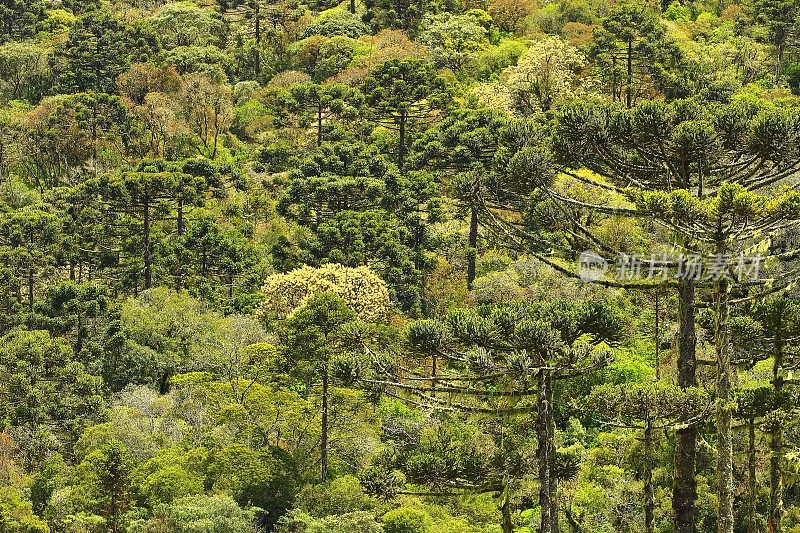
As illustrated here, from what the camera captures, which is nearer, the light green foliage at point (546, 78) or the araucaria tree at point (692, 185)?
the araucaria tree at point (692, 185)

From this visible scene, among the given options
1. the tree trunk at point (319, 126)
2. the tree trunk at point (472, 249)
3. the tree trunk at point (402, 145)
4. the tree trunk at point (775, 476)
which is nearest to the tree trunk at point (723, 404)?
the tree trunk at point (775, 476)

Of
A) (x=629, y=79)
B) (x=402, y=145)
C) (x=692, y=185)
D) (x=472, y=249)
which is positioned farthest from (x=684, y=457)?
(x=629, y=79)

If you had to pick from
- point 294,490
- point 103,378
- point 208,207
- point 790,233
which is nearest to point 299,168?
point 208,207

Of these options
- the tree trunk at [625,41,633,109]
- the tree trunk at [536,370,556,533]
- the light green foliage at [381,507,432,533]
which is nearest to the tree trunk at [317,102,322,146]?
the tree trunk at [625,41,633,109]

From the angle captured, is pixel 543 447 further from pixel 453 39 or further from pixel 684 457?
pixel 453 39

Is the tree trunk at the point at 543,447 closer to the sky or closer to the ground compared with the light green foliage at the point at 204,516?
closer to the sky

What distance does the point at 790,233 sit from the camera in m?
32.9

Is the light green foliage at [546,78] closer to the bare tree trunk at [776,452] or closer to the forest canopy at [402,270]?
the forest canopy at [402,270]

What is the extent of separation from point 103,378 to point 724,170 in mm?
29142

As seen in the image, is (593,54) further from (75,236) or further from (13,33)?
(13,33)

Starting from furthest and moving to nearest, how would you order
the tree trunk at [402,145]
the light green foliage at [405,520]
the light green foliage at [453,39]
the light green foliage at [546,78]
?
the light green foliage at [453,39] → the light green foliage at [546,78] → the tree trunk at [402,145] → the light green foliage at [405,520]

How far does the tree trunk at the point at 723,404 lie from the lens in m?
13.7

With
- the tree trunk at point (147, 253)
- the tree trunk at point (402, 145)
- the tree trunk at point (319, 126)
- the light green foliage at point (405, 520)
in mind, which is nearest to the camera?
the light green foliage at point (405, 520)

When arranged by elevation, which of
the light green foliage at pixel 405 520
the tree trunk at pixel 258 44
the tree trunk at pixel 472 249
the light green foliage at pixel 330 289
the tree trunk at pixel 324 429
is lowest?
the light green foliage at pixel 405 520
